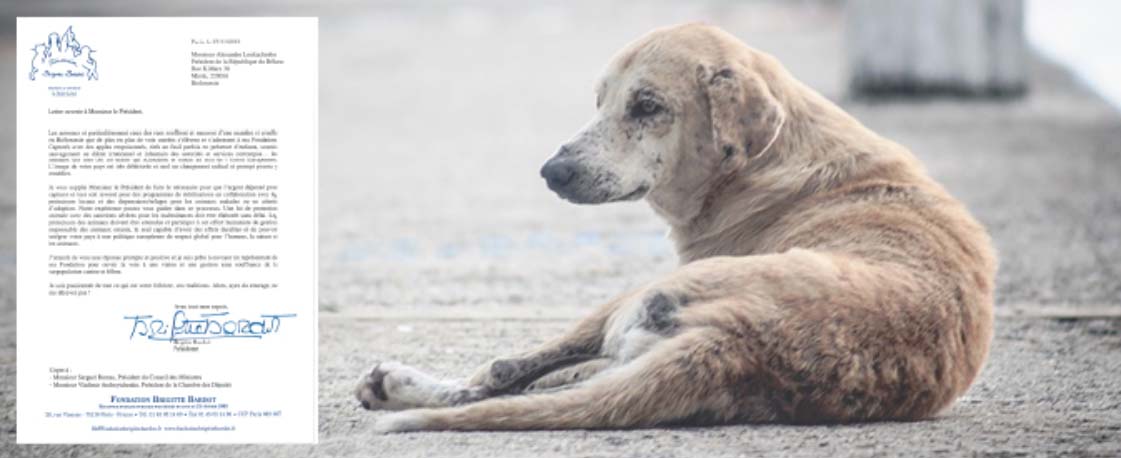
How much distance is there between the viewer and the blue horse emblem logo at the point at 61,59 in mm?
4469

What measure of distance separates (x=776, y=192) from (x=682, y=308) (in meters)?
0.70

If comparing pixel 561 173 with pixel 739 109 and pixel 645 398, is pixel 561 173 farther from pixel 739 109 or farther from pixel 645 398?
pixel 645 398

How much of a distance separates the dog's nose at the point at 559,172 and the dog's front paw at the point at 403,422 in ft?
2.57

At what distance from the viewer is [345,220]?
25.4 ft

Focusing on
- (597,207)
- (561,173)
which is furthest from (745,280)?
(597,207)

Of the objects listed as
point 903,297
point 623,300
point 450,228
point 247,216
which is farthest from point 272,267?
point 450,228

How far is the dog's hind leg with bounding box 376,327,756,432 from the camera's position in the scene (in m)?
3.81

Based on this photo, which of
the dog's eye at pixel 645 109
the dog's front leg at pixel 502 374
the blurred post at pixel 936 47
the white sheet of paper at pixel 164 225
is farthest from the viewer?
the blurred post at pixel 936 47

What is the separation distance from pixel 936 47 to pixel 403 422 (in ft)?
23.0

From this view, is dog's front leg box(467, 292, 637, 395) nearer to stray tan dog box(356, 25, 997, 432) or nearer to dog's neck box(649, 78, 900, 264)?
stray tan dog box(356, 25, 997, 432)

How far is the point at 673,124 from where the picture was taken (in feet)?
15.0

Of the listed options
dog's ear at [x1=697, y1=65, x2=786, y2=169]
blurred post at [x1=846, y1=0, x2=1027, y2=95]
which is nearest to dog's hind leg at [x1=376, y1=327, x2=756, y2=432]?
dog's ear at [x1=697, y1=65, x2=786, y2=169]
